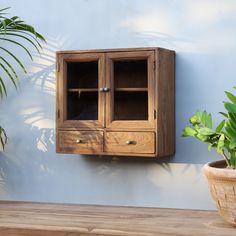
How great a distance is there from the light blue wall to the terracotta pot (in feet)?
1.27

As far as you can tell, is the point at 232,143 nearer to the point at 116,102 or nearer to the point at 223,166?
the point at 223,166

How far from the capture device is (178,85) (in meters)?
2.98

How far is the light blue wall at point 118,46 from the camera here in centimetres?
292

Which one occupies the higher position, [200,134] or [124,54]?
[124,54]

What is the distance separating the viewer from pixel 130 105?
2.83m

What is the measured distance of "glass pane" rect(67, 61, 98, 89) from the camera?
2.95 m

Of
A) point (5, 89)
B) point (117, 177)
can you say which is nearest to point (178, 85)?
point (117, 177)

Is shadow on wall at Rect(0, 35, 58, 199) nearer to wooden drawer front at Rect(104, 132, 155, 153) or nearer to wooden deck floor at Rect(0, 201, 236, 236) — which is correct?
wooden deck floor at Rect(0, 201, 236, 236)

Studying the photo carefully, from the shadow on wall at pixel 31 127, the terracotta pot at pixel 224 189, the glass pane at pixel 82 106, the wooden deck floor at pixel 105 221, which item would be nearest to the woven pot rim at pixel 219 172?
the terracotta pot at pixel 224 189

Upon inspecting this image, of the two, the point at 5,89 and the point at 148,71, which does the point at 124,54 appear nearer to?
the point at 148,71

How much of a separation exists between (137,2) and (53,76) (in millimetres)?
658

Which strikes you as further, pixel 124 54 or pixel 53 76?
pixel 53 76

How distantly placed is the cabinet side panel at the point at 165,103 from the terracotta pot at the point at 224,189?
33 cm

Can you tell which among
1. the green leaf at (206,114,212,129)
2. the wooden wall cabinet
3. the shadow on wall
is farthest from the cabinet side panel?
the shadow on wall
